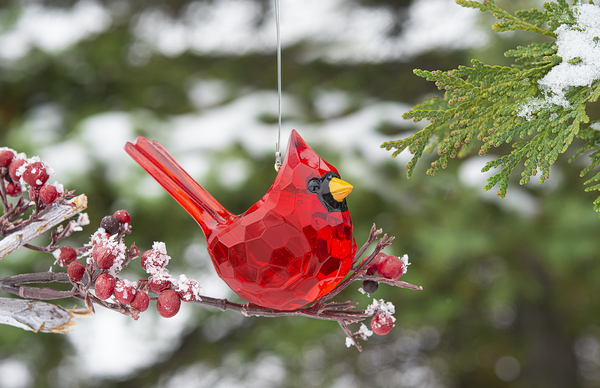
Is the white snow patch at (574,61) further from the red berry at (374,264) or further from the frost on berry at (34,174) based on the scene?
the frost on berry at (34,174)

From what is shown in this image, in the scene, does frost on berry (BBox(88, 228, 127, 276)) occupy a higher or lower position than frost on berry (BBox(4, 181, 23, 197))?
lower

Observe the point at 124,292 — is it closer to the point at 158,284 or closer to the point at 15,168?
the point at 158,284

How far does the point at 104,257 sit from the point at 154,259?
0.16ft

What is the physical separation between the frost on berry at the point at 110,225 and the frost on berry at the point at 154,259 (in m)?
0.06

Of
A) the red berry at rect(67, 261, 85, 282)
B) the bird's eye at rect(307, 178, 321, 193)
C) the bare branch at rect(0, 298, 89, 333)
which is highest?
the bird's eye at rect(307, 178, 321, 193)

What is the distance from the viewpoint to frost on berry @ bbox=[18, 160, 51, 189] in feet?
1.43

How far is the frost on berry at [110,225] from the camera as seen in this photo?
0.46m

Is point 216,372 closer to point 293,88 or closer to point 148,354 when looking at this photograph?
point 148,354

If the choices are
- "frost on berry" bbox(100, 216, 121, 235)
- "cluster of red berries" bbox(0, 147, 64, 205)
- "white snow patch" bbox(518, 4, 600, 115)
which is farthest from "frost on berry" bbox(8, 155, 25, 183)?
"white snow patch" bbox(518, 4, 600, 115)

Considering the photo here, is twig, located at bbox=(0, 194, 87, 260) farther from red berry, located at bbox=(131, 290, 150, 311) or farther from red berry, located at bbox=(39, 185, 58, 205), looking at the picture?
red berry, located at bbox=(131, 290, 150, 311)

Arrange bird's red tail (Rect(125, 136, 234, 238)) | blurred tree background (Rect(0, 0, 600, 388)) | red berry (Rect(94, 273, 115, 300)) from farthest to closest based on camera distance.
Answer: blurred tree background (Rect(0, 0, 600, 388)) < bird's red tail (Rect(125, 136, 234, 238)) < red berry (Rect(94, 273, 115, 300))

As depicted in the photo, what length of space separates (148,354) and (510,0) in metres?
1.89

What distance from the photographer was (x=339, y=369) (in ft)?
6.89

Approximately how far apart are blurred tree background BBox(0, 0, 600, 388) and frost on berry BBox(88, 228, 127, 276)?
0.85 m
